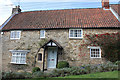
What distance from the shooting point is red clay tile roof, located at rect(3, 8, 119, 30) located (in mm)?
14031

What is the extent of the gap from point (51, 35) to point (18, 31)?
4872 millimetres

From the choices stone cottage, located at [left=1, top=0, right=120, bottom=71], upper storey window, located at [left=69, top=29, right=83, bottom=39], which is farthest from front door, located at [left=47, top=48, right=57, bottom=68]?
upper storey window, located at [left=69, top=29, right=83, bottom=39]

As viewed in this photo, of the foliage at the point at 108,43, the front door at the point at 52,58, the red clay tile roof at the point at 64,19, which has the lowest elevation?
the front door at the point at 52,58

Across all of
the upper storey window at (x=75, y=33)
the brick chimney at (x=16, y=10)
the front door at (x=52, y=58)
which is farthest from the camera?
the brick chimney at (x=16, y=10)

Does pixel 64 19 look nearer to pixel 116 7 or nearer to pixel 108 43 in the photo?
pixel 108 43

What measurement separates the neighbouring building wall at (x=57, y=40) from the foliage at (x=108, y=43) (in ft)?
1.77

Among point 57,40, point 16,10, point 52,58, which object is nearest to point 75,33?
point 57,40

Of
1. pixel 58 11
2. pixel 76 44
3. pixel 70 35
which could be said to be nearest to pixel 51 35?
pixel 70 35

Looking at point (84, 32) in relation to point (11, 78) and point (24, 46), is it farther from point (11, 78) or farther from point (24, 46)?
point (11, 78)

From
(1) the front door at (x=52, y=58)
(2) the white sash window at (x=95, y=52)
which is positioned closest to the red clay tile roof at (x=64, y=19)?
(2) the white sash window at (x=95, y=52)

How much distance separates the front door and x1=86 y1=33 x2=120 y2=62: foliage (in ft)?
15.6

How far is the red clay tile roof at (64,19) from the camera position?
14.0m

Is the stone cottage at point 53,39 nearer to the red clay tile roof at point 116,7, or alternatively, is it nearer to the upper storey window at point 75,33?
the upper storey window at point 75,33

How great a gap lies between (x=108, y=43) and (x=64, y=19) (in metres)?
6.82
